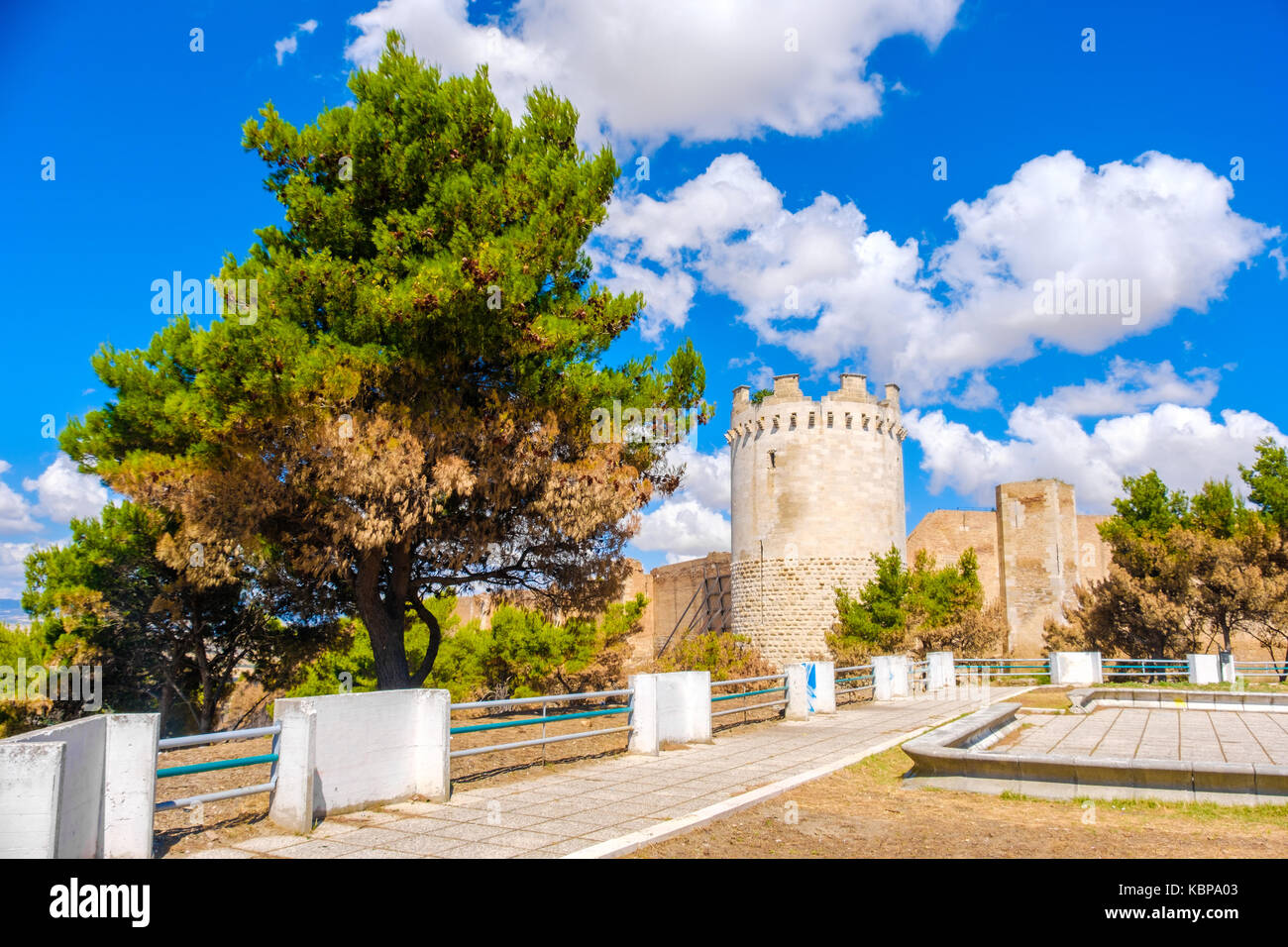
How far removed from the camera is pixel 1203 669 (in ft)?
67.8

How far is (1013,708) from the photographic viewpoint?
11031 millimetres

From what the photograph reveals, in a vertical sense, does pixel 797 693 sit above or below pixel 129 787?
below

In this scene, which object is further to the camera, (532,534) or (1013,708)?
(532,534)

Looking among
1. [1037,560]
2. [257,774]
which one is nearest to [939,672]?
[257,774]

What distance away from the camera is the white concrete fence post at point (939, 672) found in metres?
20.3

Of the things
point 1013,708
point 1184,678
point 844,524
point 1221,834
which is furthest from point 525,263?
point 844,524

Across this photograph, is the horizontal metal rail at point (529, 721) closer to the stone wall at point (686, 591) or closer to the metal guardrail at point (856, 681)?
the metal guardrail at point (856, 681)

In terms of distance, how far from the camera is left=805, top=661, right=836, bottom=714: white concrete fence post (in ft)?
47.3

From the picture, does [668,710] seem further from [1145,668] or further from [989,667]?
[1145,668]

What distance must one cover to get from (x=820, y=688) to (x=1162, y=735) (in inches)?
206

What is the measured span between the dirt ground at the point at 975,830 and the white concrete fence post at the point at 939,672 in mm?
14009
